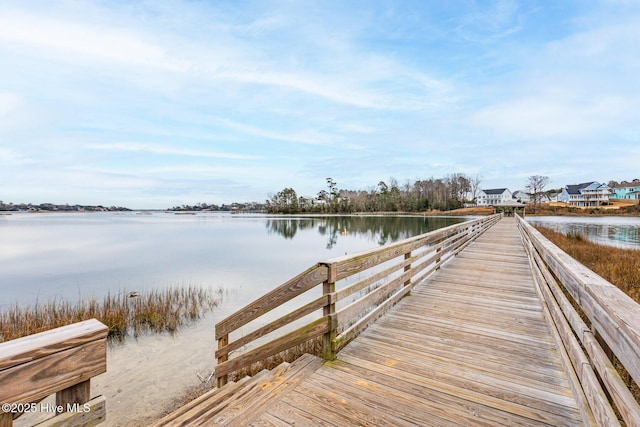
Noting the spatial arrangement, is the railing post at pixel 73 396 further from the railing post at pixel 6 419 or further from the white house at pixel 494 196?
the white house at pixel 494 196

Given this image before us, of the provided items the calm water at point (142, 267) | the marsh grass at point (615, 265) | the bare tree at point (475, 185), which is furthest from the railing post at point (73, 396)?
the bare tree at point (475, 185)

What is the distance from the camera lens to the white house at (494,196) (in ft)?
302

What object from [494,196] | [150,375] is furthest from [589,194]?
[150,375]

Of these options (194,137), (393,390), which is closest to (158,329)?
(393,390)

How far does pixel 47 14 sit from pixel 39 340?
1671 cm

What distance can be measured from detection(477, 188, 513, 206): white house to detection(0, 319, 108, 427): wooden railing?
10433 centimetres

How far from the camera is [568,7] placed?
53.8 feet

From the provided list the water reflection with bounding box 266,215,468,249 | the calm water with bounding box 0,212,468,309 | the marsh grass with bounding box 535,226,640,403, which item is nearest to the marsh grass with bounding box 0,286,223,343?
the calm water with bounding box 0,212,468,309

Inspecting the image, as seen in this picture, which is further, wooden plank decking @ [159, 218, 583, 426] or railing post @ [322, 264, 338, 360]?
railing post @ [322, 264, 338, 360]

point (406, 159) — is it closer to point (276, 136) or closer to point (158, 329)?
point (276, 136)

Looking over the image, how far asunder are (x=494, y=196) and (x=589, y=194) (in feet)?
73.7

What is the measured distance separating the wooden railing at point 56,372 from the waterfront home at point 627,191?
4535 inches

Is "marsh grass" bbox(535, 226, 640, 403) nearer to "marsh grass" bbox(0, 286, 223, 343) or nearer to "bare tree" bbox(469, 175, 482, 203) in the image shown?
"marsh grass" bbox(0, 286, 223, 343)

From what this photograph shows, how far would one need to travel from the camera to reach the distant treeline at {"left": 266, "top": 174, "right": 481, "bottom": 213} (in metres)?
83.3
